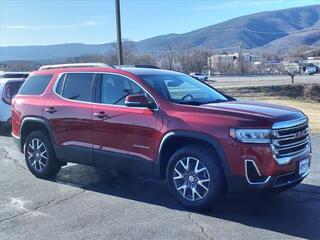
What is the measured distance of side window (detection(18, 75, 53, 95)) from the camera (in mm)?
7971

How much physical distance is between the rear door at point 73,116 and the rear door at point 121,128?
18 cm

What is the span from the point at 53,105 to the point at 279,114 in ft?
11.7

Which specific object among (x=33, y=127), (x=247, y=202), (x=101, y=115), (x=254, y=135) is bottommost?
(x=247, y=202)

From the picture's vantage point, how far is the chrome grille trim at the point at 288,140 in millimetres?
5559

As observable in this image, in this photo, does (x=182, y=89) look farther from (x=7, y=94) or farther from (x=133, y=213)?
(x=7, y=94)

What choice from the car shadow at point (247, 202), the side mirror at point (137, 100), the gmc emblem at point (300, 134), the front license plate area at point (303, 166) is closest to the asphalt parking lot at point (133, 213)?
the car shadow at point (247, 202)

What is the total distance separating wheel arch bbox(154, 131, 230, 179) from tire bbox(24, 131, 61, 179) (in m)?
2.24

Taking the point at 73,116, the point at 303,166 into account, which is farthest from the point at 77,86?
the point at 303,166

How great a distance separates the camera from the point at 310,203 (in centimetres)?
634

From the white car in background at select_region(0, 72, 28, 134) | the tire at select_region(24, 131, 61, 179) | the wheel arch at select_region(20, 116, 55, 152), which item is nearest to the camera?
the wheel arch at select_region(20, 116, 55, 152)

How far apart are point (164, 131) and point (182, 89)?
89cm

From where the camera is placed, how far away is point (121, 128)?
662 centimetres

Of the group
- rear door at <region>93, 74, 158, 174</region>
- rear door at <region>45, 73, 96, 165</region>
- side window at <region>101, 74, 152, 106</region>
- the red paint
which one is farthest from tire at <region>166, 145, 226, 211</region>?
rear door at <region>45, 73, 96, 165</region>

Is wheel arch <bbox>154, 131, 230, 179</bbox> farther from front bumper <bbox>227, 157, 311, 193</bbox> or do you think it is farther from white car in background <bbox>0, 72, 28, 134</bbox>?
white car in background <bbox>0, 72, 28, 134</bbox>
